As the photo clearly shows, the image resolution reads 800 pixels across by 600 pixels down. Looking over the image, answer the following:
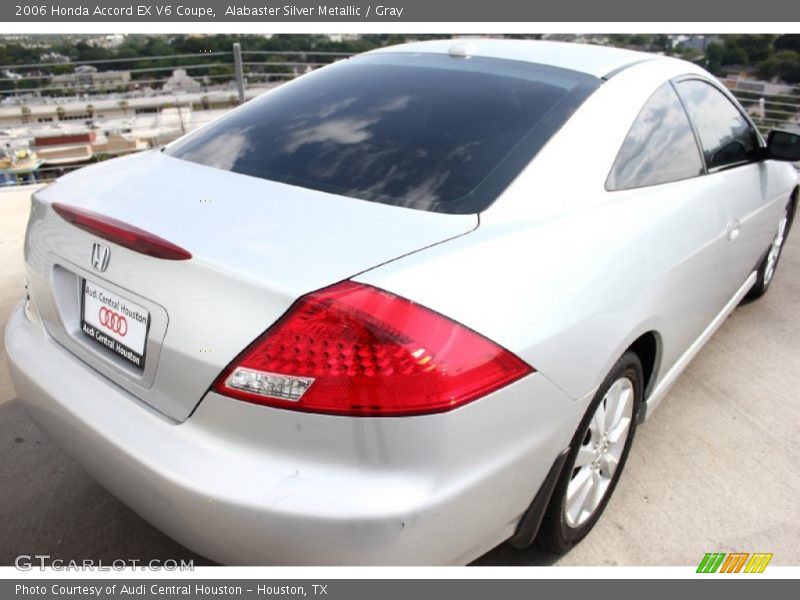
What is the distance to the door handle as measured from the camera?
9.27ft

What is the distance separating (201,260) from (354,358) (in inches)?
17.3

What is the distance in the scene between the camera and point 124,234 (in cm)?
166

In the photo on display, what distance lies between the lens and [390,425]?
1.40 metres

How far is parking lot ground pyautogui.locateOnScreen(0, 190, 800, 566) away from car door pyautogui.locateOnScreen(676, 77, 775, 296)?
24.1 inches

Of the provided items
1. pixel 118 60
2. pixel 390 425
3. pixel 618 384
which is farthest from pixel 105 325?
pixel 118 60

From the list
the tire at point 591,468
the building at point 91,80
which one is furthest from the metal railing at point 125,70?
the tire at point 591,468

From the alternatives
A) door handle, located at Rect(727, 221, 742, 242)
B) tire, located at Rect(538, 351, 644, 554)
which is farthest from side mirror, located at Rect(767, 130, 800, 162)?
tire, located at Rect(538, 351, 644, 554)

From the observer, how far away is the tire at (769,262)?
4137 mm

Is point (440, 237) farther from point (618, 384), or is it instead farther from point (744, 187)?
point (744, 187)

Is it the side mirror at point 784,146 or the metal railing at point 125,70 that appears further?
the metal railing at point 125,70

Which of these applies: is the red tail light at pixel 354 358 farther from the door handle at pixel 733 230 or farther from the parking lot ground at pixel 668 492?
the door handle at pixel 733 230

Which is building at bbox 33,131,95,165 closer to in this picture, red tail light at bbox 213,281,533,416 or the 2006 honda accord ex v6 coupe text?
the 2006 honda accord ex v6 coupe text

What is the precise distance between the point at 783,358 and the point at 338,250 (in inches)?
124

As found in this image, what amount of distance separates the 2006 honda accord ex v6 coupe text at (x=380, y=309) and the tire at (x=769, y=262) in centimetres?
194
